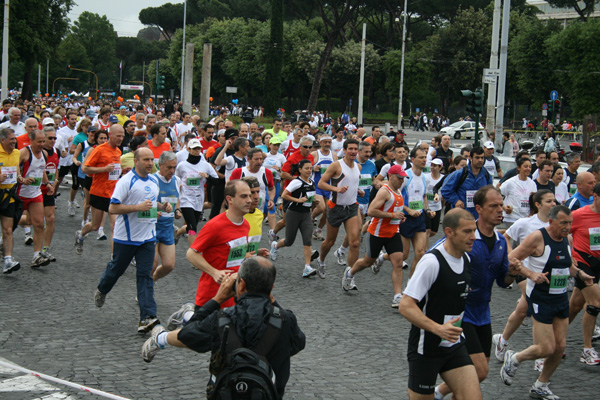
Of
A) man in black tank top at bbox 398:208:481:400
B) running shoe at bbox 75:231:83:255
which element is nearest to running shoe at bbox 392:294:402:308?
man in black tank top at bbox 398:208:481:400

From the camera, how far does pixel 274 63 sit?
63.4 meters

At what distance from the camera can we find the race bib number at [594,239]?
7469 mm

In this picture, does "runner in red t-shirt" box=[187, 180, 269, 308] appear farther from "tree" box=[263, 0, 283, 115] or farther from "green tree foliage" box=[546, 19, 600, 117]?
"tree" box=[263, 0, 283, 115]

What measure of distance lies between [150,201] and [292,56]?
64943 mm

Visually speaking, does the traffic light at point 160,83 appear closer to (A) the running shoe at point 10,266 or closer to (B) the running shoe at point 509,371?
(A) the running shoe at point 10,266

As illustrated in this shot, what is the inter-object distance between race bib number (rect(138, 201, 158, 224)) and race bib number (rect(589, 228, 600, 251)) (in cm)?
433

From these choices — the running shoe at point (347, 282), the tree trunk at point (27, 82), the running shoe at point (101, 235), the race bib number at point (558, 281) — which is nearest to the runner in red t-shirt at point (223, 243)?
the race bib number at point (558, 281)

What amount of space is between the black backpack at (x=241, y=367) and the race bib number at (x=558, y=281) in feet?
11.1

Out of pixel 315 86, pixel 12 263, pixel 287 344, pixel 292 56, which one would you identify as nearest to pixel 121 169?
pixel 12 263

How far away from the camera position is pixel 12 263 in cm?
979

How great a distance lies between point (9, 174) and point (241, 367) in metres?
7.13

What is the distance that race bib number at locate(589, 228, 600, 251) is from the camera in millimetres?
7469

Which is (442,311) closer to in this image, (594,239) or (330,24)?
(594,239)

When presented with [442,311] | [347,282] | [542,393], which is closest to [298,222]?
[347,282]
